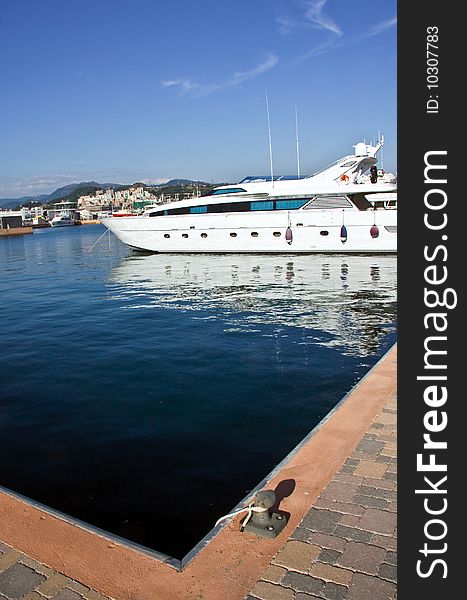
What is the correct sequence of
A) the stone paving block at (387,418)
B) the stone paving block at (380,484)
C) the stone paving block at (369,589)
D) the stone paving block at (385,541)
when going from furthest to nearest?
1. the stone paving block at (387,418)
2. the stone paving block at (380,484)
3. the stone paving block at (385,541)
4. the stone paving block at (369,589)

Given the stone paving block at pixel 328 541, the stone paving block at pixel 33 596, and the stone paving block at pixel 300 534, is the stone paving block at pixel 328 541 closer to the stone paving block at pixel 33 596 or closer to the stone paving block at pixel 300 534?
the stone paving block at pixel 300 534

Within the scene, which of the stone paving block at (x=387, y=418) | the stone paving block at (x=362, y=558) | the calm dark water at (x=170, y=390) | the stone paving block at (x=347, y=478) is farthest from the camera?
→ the stone paving block at (x=387, y=418)

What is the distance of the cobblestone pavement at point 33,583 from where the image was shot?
3053 mm

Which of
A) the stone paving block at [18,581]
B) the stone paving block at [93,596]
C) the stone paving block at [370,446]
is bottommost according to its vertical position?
the stone paving block at [93,596]

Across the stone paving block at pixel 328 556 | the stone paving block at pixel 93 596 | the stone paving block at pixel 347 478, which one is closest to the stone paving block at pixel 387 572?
the stone paving block at pixel 328 556

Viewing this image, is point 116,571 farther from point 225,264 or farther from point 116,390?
point 225,264

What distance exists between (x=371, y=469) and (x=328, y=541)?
111 cm

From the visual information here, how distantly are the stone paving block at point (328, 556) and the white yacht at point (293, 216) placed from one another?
24078 millimetres

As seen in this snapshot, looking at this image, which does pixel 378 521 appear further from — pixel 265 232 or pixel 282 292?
pixel 265 232

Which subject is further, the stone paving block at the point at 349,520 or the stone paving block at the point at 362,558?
the stone paving block at the point at 349,520

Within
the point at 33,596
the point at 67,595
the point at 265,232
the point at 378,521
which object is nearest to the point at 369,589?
the point at 378,521

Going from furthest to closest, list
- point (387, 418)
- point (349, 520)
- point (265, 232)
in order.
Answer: point (265, 232) → point (387, 418) → point (349, 520)

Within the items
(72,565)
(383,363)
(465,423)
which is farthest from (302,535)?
(383,363)

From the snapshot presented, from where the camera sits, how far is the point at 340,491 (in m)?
4.02
